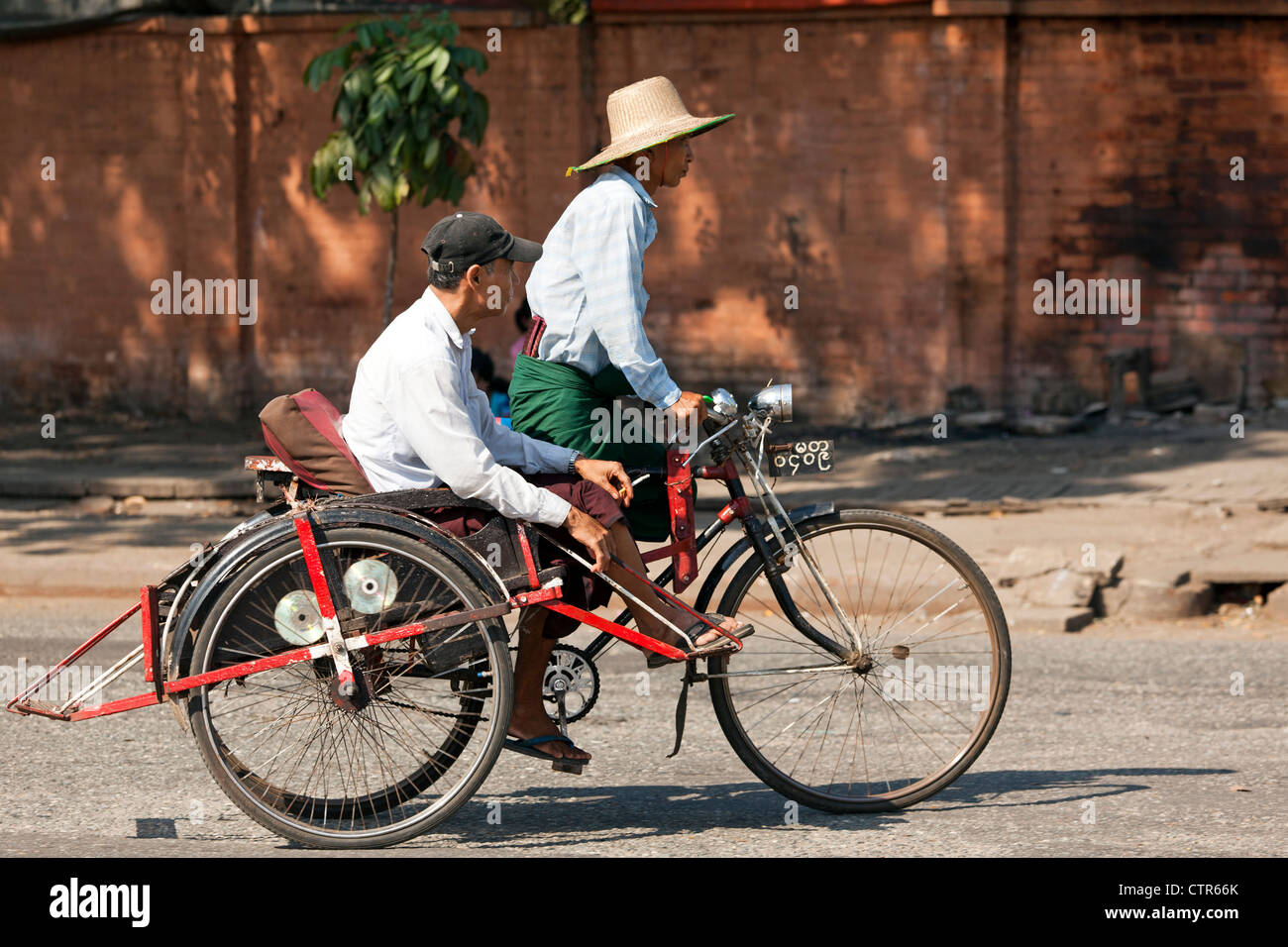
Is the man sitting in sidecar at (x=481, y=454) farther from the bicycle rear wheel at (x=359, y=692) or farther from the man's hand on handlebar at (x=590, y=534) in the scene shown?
the bicycle rear wheel at (x=359, y=692)

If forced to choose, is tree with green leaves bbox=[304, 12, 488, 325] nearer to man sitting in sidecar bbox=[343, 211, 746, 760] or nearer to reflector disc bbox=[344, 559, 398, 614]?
man sitting in sidecar bbox=[343, 211, 746, 760]

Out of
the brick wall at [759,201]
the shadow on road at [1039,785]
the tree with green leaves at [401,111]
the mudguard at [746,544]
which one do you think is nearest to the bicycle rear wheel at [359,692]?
the mudguard at [746,544]

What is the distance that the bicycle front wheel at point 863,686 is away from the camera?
15.0ft

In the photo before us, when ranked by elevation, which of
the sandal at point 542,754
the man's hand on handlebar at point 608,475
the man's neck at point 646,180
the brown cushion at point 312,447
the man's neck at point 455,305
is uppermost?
the man's neck at point 646,180

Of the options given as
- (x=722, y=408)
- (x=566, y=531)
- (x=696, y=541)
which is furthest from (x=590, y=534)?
(x=722, y=408)

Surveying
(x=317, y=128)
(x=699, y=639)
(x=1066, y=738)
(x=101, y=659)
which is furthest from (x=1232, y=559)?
(x=317, y=128)

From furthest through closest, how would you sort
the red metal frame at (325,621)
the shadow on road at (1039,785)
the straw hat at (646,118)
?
the shadow on road at (1039,785) → the straw hat at (646,118) → the red metal frame at (325,621)

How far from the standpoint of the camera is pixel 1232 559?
809 cm

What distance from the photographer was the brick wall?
12.9 meters

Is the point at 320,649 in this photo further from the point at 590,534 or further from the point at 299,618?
the point at 590,534

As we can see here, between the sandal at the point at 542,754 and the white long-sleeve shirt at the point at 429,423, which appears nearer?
the white long-sleeve shirt at the point at 429,423

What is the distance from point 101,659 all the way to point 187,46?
9052 millimetres

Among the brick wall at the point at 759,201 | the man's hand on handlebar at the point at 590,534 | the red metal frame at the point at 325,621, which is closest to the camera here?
the red metal frame at the point at 325,621

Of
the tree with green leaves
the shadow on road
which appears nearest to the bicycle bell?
the shadow on road
